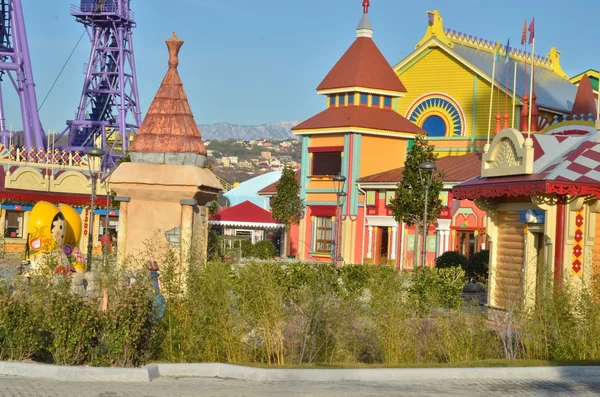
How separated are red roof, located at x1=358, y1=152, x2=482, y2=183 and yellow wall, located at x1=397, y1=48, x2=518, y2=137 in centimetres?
238

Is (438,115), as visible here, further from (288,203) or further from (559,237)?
(559,237)

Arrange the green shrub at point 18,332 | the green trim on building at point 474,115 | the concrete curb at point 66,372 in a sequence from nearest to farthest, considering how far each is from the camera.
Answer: the concrete curb at point 66,372 → the green shrub at point 18,332 → the green trim on building at point 474,115

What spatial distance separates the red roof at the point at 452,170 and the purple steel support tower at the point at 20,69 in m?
32.4

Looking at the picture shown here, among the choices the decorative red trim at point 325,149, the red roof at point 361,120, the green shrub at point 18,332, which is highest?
the red roof at point 361,120

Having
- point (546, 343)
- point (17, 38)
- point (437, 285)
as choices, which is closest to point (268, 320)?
point (546, 343)

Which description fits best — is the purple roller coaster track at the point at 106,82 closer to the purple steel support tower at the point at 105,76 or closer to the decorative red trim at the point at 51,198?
the purple steel support tower at the point at 105,76

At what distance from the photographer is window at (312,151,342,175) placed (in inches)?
1800

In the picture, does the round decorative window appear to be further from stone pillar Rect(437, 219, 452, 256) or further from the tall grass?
the tall grass

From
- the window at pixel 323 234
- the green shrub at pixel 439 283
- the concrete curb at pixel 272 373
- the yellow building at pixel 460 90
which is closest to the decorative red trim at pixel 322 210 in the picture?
the window at pixel 323 234

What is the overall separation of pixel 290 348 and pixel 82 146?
230 ft

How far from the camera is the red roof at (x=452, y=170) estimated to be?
40844 millimetres

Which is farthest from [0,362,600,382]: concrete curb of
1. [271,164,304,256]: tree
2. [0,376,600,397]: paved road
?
[271,164,304,256]: tree

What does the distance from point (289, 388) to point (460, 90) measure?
1530 inches

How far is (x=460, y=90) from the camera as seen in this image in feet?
160
